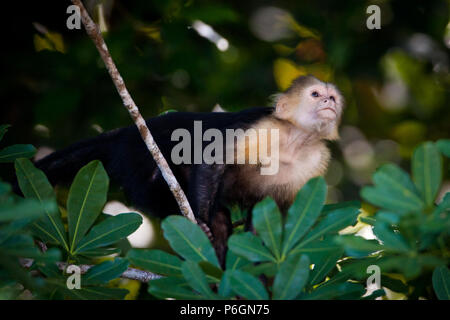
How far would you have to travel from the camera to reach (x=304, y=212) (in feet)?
7.44

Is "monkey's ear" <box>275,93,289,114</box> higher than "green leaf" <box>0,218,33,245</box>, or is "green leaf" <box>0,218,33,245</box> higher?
"monkey's ear" <box>275,93,289,114</box>

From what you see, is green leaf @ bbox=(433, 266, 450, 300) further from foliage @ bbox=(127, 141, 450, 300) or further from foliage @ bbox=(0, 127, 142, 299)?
foliage @ bbox=(0, 127, 142, 299)

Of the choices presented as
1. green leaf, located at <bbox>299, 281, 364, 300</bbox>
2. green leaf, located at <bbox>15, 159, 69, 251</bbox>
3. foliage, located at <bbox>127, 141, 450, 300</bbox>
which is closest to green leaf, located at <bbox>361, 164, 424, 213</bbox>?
foliage, located at <bbox>127, 141, 450, 300</bbox>

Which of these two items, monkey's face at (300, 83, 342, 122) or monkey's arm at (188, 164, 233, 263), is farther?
monkey's face at (300, 83, 342, 122)

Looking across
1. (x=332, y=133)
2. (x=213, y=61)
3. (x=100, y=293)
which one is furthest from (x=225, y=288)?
(x=213, y=61)

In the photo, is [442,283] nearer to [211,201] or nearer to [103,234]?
[103,234]

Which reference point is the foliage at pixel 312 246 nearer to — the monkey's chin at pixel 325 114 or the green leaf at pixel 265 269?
the green leaf at pixel 265 269

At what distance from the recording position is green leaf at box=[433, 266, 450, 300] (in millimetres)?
2412

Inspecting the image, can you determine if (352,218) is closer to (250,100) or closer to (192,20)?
(192,20)

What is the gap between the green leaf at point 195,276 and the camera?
2.15 metres

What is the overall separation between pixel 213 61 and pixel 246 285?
3464mm

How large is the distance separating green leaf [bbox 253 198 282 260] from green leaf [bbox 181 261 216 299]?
28 cm

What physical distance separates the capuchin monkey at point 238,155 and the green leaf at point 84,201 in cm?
129

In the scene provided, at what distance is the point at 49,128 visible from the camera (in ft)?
16.3
